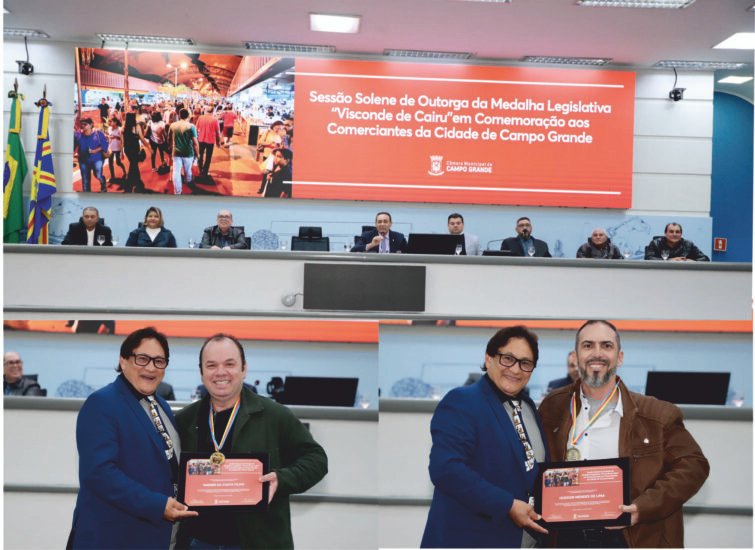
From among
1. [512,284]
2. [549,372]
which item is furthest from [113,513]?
[512,284]

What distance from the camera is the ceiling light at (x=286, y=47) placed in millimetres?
8156

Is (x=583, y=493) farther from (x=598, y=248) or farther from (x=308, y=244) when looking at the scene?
(x=598, y=248)

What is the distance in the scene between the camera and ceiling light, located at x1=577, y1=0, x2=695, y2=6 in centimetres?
671

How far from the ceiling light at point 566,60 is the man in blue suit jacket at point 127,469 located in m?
7.04

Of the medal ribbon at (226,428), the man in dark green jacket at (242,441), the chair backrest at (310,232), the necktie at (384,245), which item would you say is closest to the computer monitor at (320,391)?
the man in dark green jacket at (242,441)

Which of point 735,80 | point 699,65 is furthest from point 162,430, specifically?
point 735,80

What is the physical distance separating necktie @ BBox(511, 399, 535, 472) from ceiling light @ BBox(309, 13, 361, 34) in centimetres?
591

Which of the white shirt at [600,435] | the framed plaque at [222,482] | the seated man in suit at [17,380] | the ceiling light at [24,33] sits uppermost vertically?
the ceiling light at [24,33]

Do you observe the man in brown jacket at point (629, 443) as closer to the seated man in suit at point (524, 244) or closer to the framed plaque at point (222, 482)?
the framed plaque at point (222, 482)

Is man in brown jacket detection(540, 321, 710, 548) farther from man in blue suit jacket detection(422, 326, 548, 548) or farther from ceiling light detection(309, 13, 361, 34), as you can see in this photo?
ceiling light detection(309, 13, 361, 34)

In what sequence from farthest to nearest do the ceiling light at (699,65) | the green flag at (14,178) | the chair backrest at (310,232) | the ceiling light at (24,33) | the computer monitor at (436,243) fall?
the ceiling light at (699,65) < the ceiling light at (24,33) < the green flag at (14,178) < the chair backrest at (310,232) < the computer monitor at (436,243)

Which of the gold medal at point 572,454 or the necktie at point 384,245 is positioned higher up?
the necktie at point 384,245

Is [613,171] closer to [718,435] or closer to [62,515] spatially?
[718,435]

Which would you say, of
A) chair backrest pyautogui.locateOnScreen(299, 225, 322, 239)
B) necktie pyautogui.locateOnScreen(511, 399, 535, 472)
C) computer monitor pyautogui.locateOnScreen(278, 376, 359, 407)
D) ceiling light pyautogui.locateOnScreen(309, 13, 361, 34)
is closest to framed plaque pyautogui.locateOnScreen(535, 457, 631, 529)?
necktie pyautogui.locateOnScreen(511, 399, 535, 472)
